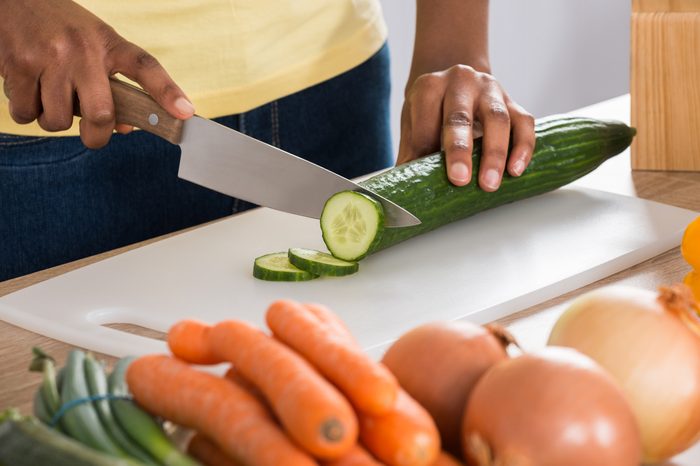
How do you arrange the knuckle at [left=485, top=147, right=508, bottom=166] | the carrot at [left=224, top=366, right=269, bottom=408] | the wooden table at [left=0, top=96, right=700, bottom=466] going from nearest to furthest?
the carrot at [left=224, top=366, right=269, bottom=408], the wooden table at [left=0, top=96, right=700, bottom=466], the knuckle at [left=485, top=147, right=508, bottom=166]

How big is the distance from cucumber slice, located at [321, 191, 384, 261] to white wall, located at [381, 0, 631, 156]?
3054mm

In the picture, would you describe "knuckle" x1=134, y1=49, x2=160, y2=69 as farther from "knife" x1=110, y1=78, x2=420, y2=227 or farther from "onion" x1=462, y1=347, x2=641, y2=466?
"onion" x1=462, y1=347, x2=641, y2=466

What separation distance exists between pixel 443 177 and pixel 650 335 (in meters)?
0.82

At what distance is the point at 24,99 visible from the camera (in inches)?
61.2

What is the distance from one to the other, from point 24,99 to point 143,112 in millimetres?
200

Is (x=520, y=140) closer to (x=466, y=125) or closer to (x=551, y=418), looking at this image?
(x=466, y=125)

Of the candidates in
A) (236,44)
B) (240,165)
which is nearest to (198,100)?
(236,44)

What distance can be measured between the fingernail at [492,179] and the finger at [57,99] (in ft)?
2.20

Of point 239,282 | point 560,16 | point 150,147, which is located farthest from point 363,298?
point 560,16

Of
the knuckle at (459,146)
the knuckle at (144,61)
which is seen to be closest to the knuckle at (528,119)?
the knuckle at (459,146)

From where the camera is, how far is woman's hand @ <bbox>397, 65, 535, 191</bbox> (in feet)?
5.41

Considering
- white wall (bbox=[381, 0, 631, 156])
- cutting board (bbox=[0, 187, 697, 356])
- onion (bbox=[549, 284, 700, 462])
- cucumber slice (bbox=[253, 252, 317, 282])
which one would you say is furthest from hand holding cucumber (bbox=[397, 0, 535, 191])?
white wall (bbox=[381, 0, 631, 156])

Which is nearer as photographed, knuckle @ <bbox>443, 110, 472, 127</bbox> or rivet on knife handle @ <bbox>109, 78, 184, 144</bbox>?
rivet on knife handle @ <bbox>109, 78, 184, 144</bbox>

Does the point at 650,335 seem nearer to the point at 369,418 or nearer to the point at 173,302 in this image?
the point at 369,418
